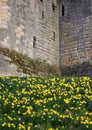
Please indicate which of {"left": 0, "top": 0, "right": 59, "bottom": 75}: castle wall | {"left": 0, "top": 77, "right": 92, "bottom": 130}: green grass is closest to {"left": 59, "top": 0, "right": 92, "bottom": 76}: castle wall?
{"left": 0, "top": 0, "right": 59, "bottom": 75}: castle wall

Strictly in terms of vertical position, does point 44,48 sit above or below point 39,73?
above

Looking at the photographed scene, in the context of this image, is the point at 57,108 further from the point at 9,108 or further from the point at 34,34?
the point at 34,34

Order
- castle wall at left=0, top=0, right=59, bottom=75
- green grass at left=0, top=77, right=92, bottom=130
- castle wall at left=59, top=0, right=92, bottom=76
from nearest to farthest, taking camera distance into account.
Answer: green grass at left=0, top=77, right=92, bottom=130
castle wall at left=0, top=0, right=59, bottom=75
castle wall at left=59, top=0, right=92, bottom=76

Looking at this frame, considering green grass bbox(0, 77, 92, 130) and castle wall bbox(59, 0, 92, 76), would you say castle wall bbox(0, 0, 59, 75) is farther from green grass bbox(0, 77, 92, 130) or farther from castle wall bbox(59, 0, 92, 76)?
green grass bbox(0, 77, 92, 130)

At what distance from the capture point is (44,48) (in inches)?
784

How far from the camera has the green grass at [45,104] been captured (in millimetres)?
9469

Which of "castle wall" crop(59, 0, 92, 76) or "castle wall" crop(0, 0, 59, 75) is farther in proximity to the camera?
"castle wall" crop(59, 0, 92, 76)

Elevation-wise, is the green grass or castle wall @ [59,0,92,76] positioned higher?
castle wall @ [59,0,92,76]

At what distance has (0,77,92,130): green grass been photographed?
947cm

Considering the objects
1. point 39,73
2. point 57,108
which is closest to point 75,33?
point 39,73

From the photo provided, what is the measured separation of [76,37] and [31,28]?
2.79 m

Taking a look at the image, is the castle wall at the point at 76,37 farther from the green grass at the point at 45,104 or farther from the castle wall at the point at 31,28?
the green grass at the point at 45,104

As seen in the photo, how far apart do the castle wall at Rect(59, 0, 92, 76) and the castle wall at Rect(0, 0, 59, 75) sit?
41 centimetres

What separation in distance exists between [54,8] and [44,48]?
2845 millimetres
